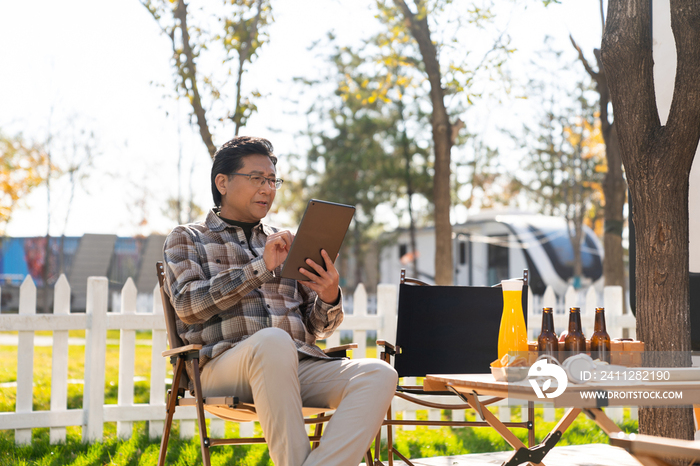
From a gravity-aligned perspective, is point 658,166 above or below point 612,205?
below

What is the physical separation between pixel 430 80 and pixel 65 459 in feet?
16.6

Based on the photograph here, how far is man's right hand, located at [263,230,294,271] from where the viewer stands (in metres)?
2.47

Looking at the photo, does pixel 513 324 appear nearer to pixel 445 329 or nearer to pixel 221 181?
pixel 445 329

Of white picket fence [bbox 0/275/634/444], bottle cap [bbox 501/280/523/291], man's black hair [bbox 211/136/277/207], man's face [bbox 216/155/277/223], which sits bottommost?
white picket fence [bbox 0/275/634/444]

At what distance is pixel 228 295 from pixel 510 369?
3.44ft

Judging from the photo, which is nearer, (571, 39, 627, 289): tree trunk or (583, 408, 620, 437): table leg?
(583, 408, 620, 437): table leg

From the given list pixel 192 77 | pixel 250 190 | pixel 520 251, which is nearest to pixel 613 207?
pixel 192 77

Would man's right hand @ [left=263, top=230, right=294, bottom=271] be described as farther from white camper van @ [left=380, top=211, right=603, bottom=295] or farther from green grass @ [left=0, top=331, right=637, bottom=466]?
white camper van @ [left=380, top=211, right=603, bottom=295]

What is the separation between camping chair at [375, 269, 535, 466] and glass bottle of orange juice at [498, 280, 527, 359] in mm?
1245

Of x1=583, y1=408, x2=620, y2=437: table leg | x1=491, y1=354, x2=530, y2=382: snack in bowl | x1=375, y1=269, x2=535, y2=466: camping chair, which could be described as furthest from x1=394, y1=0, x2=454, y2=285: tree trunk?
x1=583, y1=408, x2=620, y2=437: table leg

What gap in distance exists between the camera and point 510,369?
6.76ft

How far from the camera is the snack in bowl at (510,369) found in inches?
81.0

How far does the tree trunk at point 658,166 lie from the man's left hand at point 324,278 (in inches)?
52.4

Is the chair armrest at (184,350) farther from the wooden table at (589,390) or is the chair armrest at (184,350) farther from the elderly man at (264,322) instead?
the wooden table at (589,390)
